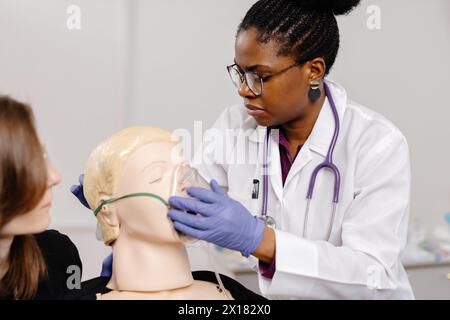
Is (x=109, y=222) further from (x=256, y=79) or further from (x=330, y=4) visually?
(x=330, y=4)

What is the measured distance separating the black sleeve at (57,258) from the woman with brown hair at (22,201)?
69 millimetres

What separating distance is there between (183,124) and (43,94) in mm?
609

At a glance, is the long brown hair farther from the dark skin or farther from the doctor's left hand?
the dark skin

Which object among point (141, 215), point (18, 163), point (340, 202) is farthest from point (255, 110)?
point (18, 163)

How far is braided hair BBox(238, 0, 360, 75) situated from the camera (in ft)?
5.00

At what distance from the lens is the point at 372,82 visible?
262 centimetres

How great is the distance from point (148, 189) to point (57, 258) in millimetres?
553

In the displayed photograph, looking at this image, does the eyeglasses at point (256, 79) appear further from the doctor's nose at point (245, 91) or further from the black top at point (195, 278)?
the black top at point (195, 278)

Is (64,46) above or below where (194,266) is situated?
above
